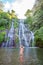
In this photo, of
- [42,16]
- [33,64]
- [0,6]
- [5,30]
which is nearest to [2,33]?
[5,30]

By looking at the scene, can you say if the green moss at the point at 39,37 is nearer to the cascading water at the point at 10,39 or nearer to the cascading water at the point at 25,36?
the cascading water at the point at 25,36

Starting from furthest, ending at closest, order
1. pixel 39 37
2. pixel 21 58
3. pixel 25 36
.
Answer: pixel 25 36
pixel 39 37
pixel 21 58

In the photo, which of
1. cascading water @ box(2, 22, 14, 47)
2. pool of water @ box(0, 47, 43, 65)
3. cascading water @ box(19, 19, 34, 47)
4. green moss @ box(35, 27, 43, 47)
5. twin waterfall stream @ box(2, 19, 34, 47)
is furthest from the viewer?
cascading water @ box(19, 19, 34, 47)

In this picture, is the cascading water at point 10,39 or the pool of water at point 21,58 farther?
the cascading water at point 10,39

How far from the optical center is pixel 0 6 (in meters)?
36.1

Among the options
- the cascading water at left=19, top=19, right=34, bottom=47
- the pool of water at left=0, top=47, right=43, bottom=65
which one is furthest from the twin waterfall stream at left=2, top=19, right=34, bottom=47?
the pool of water at left=0, top=47, right=43, bottom=65

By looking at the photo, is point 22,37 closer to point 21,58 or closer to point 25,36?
point 25,36

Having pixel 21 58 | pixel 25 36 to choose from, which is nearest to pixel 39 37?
pixel 25 36

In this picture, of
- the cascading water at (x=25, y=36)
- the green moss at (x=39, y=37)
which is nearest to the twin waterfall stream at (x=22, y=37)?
the cascading water at (x=25, y=36)

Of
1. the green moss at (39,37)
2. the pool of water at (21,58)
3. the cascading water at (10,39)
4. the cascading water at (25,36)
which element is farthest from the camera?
the cascading water at (25,36)

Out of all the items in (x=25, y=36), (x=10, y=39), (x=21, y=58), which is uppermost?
(x=25, y=36)

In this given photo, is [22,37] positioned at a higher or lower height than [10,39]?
higher

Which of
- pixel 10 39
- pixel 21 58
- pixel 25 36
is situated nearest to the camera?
pixel 21 58

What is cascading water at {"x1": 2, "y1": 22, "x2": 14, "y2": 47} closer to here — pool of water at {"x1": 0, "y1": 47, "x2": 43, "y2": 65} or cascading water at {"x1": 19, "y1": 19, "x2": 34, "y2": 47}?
cascading water at {"x1": 19, "y1": 19, "x2": 34, "y2": 47}
